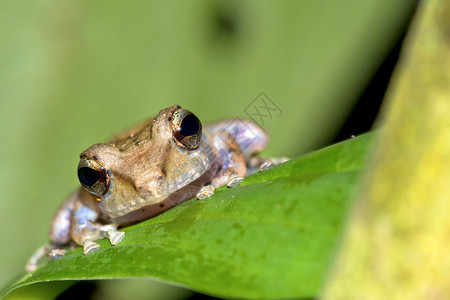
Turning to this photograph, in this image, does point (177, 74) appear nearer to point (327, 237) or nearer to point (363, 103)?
point (363, 103)

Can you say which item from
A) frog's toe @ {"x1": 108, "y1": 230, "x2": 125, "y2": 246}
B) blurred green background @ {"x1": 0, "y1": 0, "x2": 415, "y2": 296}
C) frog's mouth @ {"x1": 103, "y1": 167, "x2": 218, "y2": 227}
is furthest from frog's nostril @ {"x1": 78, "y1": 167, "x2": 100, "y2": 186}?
blurred green background @ {"x1": 0, "y1": 0, "x2": 415, "y2": 296}

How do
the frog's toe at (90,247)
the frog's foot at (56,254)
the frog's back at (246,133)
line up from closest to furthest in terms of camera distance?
the frog's toe at (90,247), the frog's foot at (56,254), the frog's back at (246,133)

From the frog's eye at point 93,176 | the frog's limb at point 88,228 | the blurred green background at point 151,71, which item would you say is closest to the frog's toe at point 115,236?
the frog's limb at point 88,228

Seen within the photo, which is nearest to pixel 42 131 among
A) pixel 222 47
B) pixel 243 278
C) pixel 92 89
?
pixel 92 89

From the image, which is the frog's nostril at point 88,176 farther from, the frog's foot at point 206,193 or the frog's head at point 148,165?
the frog's foot at point 206,193

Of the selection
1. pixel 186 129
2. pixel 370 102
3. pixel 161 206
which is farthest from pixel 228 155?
pixel 370 102

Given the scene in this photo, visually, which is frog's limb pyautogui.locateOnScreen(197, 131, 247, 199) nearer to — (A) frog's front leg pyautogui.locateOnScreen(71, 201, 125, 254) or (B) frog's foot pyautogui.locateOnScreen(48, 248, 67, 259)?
(A) frog's front leg pyautogui.locateOnScreen(71, 201, 125, 254)

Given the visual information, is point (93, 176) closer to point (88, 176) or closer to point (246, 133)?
point (88, 176)
